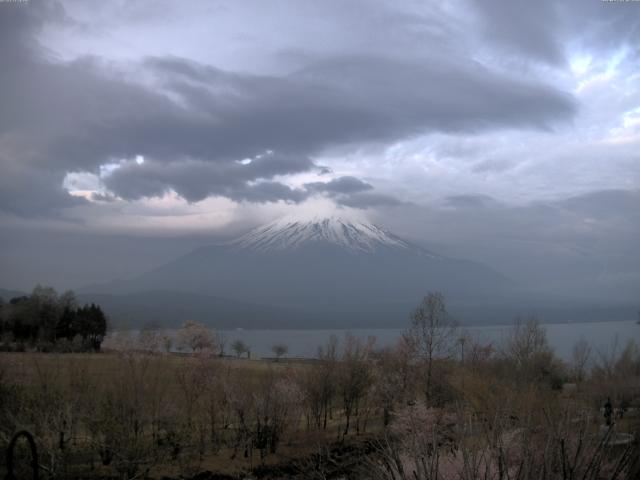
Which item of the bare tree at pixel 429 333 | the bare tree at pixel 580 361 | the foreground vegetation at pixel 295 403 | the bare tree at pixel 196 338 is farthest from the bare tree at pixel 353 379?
the bare tree at pixel 196 338

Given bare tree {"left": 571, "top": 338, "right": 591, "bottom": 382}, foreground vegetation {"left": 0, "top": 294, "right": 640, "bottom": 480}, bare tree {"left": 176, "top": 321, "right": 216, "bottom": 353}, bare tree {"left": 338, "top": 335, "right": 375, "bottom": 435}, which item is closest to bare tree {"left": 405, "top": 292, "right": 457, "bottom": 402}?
foreground vegetation {"left": 0, "top": 294, "right": 640, "bottom": 480}

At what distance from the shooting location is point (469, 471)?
385 inches

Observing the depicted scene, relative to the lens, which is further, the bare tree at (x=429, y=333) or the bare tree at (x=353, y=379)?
the bare tree at (x=429, y=333)

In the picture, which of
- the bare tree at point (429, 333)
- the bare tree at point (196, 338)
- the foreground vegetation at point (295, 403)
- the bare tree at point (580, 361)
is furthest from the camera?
the bare tree at point (196, 338)

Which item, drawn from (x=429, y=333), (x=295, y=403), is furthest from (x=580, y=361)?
(x=295, y=403)

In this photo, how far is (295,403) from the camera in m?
37.6

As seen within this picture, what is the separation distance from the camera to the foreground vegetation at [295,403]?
83.7 feet

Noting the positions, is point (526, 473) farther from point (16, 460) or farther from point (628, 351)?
point (628, 351)

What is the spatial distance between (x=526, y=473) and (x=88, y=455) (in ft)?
85.6

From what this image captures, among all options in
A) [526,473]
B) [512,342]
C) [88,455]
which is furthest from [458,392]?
[526,473]

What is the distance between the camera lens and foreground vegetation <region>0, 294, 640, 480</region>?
83.7 ft

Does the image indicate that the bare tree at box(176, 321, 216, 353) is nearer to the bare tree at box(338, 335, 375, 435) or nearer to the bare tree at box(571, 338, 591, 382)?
the bare tree at box(338, 335, 375, 435)

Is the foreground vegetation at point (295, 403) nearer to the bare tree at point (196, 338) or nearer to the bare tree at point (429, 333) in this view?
the bare tree at point (429, 333)

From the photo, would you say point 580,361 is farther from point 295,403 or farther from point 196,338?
point 196,338
